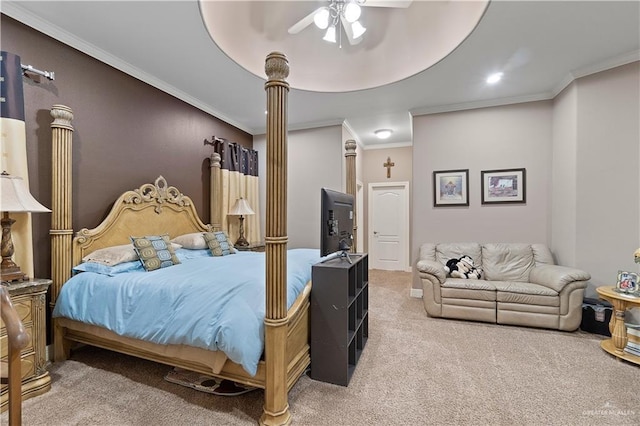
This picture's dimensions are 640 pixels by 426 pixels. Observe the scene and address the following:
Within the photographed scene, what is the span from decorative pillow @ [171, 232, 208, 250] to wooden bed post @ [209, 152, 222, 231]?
78 centimetres

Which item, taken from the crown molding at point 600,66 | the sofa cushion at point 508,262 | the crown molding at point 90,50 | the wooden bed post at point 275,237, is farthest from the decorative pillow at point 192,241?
the crown molding at point 600,66

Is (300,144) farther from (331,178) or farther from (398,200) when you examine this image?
(398,200)

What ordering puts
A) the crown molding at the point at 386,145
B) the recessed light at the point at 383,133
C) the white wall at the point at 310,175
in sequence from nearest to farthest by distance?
1. the white wall at the point at 310,175
2. the recessed light at the point at 383,133
3. the crown molding at the point at 386,145

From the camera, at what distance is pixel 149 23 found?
240 centimetres

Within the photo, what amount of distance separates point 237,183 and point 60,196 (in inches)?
96.4

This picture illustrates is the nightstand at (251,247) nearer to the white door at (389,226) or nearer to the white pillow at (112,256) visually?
the white pillow at (112,256)

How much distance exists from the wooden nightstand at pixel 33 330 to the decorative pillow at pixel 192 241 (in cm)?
134

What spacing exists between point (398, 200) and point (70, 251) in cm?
546

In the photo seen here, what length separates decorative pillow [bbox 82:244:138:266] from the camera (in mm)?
2432

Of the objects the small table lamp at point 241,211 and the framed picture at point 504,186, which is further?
the small table lamp at point 241,211

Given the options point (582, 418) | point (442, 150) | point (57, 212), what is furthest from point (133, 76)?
point (582, 418)

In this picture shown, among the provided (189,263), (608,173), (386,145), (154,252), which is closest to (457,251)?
(608,173)

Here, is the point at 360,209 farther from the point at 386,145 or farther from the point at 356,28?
the point at 356,28

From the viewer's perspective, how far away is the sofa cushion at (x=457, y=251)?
3836 millimetres
